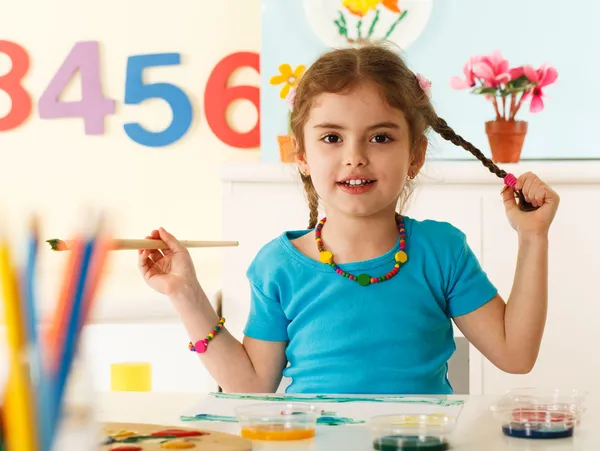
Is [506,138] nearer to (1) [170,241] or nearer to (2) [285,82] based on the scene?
(2) [285,82]

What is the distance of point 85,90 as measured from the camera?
2.85 metres

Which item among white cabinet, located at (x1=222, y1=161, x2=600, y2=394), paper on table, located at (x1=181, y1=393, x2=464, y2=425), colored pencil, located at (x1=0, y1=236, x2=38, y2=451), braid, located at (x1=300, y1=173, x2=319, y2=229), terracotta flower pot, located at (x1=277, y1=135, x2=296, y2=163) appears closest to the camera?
colored pencil, located at (x1=0, y1=236, x2=38, y2=451)

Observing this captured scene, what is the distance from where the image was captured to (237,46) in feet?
9.11

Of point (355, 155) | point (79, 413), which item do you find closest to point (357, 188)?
point (355, 155)

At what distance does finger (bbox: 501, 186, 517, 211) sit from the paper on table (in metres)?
0.40

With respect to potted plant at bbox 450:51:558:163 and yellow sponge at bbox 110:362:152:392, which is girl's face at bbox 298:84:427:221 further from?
yellow sponge at bbox 110:362:152:392

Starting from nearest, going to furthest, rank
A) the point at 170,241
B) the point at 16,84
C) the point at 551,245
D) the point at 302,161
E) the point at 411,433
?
1. the point at 411,433
2. the point at 170,241
3. the point at 302,161
4. the point at 551,245
5. the point at 16,84

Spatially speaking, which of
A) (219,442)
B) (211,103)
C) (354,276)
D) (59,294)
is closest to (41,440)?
(59,294)

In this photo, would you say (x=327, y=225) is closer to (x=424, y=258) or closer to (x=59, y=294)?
(x=424, y=258)

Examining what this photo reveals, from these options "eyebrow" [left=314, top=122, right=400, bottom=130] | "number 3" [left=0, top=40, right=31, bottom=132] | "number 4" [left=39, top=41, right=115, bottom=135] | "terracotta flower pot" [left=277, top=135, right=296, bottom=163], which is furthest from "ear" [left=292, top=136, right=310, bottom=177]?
"number 3" [left=0, top=40, right=31, bottom=132]

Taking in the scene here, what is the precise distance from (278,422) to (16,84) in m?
2.37

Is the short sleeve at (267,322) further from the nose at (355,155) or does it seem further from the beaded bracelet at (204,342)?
the nose at (355,155)

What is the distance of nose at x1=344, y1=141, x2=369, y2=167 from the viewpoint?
1197 mm

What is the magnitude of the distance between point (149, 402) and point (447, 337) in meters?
0.46
